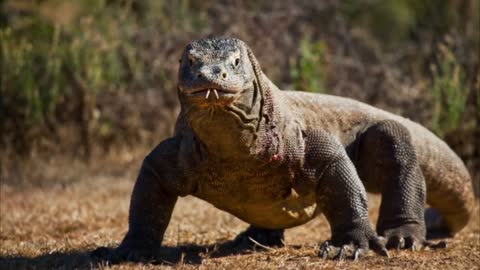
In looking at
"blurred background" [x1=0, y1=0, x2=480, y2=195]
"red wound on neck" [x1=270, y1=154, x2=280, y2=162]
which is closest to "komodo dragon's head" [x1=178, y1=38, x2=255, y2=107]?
"red wound on neck" [x1=270, y1=154, x2=280, y2=162]

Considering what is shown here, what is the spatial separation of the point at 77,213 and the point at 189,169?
2697mm

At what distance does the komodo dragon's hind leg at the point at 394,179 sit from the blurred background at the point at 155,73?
3.55m

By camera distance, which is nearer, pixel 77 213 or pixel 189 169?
pixel 189 169

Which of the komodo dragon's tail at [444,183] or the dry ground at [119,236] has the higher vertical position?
the komodo dragon's tail at [444,183]

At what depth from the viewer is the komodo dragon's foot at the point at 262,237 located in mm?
5961

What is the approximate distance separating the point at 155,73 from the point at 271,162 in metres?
6.46

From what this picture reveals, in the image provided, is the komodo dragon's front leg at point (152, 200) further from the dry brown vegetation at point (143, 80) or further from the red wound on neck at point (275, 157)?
the dry brown vegetation at point (143, 80)

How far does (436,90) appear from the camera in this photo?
31.6ft

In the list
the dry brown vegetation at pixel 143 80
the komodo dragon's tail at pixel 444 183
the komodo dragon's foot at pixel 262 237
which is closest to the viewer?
the komodo dragon's foot at pixel 262 237

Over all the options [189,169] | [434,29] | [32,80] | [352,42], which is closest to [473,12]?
[434,29]

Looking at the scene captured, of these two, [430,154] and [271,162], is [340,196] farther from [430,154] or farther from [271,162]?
[430,154]

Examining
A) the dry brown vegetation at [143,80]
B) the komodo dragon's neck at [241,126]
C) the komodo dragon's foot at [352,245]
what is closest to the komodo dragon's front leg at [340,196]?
the komodo dragon's foot at [352,245]

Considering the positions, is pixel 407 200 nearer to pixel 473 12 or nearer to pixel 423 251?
pixel 423 251

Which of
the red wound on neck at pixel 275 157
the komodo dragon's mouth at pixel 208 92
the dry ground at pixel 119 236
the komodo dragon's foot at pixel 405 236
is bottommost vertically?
the dry ground at pixel 119 236
